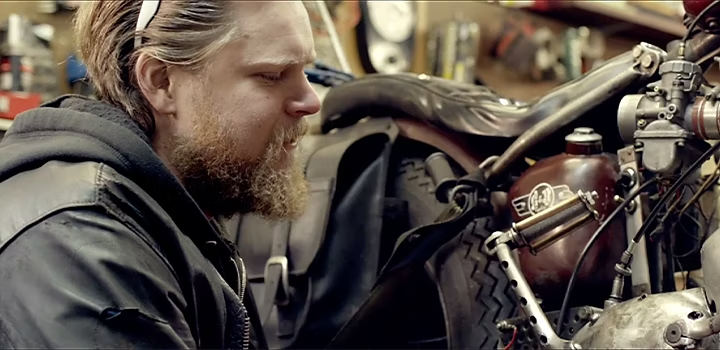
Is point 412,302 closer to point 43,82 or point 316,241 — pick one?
point 316,241

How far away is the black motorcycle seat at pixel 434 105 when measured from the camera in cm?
152

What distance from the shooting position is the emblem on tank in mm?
1333

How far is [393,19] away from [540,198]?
1.72 meters

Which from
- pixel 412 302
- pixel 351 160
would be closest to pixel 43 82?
pixel 351 160

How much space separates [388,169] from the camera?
5.62 feet

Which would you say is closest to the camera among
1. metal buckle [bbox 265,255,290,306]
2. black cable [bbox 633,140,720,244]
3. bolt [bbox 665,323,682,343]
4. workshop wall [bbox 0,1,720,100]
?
bolt [bbox 665,323,682,343]

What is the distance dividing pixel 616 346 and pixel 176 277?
518 millimetres

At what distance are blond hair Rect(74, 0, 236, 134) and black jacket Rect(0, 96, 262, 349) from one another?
6cm

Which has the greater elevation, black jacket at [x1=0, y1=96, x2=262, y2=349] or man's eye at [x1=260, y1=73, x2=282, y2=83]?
man's eye at [x1=260, y1=73, x2=282, y2=83]

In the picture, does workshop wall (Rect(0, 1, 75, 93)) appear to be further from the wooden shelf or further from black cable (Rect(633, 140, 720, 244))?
the wooden shelf

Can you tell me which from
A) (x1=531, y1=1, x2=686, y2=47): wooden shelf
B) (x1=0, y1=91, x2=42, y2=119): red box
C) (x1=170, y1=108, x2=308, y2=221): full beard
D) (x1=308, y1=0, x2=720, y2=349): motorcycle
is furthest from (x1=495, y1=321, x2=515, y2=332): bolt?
(x1=531, y1=1, x2=686, y2=47): wooden shelf

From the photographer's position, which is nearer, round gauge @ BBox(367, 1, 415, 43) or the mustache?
the mustache

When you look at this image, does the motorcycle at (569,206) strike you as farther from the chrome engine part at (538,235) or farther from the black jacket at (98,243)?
the black jacket at (98,243)

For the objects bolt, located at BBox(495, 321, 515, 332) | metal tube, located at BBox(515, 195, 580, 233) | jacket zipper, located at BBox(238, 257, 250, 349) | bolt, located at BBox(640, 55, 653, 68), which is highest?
bolt, located at BBox(640, 55, 653, 68)
